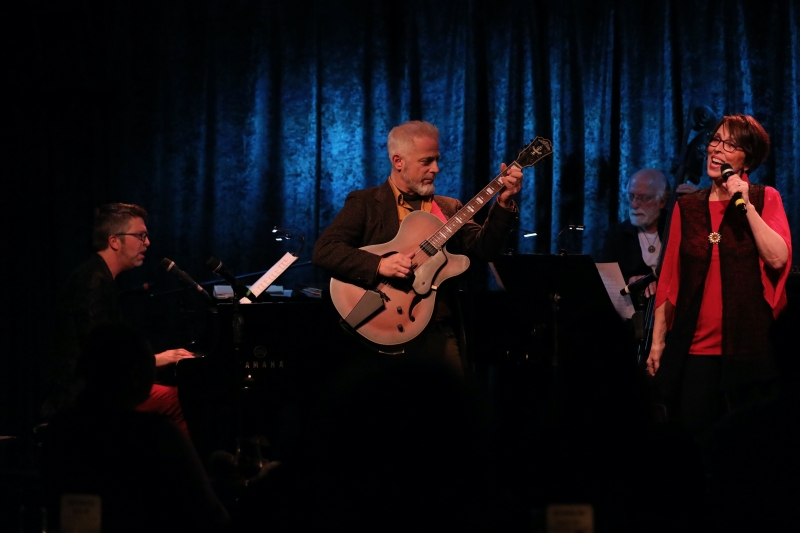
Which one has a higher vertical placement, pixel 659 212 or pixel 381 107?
pixel 381 107

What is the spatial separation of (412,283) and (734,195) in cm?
145

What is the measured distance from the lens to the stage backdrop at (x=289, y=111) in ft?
19.6

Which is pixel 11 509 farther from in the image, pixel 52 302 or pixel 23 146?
pixel 23 146

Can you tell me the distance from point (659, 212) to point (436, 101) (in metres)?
1.77

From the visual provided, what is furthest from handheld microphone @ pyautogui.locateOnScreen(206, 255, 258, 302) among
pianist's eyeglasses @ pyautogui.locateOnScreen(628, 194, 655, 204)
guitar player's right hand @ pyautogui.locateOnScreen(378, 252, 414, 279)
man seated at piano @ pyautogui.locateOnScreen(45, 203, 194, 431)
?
pianist's eyeglasses @ pyautogui.locateOnScreen(628, 194, 655, 204)

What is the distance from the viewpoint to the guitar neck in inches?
156

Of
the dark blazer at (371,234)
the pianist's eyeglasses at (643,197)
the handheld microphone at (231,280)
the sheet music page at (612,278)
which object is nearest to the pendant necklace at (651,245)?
the pianist's eyeglasses at (643,197)

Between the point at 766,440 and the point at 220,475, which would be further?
the point at 220,475

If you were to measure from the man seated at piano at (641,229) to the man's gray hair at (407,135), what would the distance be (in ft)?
6.06

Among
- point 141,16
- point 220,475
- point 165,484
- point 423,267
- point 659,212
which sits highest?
point 141,16

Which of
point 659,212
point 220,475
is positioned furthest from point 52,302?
point 659,212

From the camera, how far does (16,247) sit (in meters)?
6.28

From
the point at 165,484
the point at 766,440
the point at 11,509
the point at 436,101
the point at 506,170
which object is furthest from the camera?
the point at 436,101

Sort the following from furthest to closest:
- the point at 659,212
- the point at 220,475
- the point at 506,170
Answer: the point at 659,212
the point at 220,475
the point at 506,170
